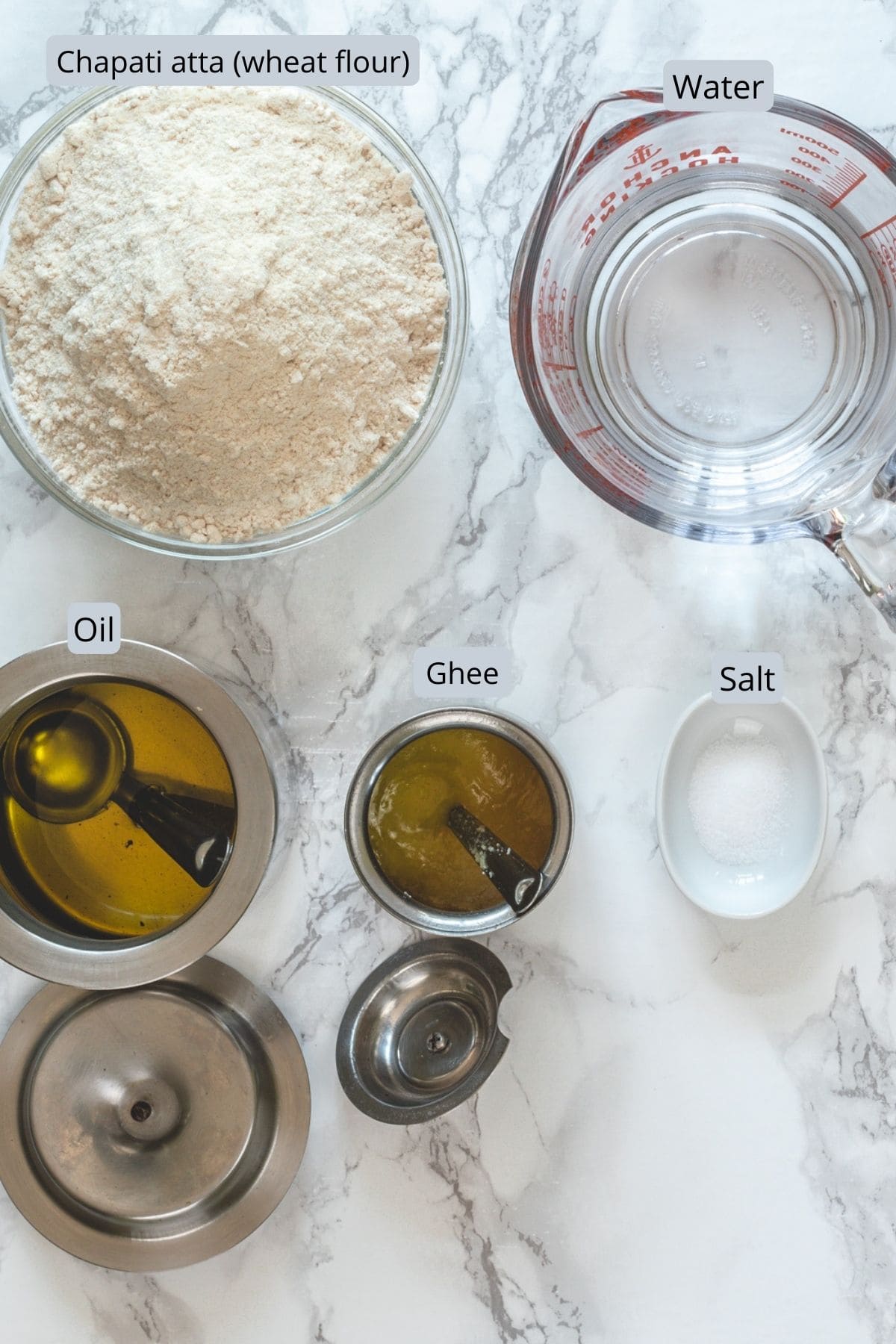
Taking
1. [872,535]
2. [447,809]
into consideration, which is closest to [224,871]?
[447,809]

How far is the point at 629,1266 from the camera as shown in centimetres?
100

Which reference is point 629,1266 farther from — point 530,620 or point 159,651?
point 159,651

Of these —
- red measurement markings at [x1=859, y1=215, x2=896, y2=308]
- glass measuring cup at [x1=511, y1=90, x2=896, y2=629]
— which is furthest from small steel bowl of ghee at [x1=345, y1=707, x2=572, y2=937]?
red measurement markings at [x1=859, y1=215, x2=896, y2=308]

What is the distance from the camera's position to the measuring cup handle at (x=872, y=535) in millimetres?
786

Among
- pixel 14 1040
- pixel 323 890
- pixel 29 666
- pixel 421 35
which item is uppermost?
pixel 421 35

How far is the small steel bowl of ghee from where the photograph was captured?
89 centimetres

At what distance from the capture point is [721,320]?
90 centimetres

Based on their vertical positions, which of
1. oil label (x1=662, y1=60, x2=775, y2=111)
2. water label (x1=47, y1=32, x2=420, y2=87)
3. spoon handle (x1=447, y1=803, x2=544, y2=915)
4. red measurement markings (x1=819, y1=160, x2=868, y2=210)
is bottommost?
spoon handle (x1=447, y1=803, x2=544, y2=915)

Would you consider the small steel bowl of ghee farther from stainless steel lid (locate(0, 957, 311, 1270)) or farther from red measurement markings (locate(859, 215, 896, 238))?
red measurement markings (locate(859, 215, 896, 238))

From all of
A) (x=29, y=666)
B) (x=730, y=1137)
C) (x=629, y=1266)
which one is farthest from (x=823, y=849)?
(x=29, y=666)

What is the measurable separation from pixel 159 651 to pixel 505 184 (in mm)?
547

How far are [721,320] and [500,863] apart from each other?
0.53 metres

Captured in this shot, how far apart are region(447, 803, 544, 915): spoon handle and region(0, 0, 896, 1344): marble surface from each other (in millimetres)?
127

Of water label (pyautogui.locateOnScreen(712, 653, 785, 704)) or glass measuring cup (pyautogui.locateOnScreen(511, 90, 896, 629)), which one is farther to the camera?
water label (pyautogui.locateOnScreen(712, 653, 785, 704))
